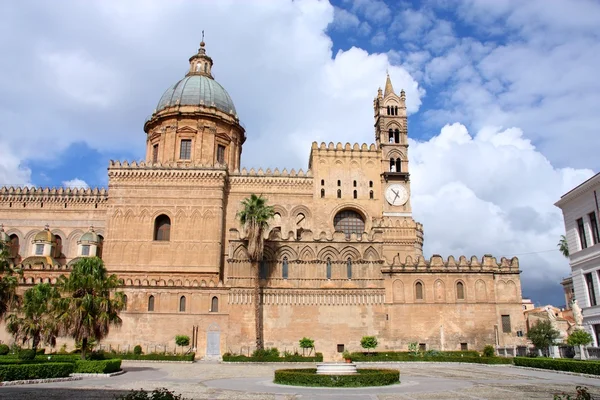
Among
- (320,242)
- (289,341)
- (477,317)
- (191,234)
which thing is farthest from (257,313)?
(477,317)

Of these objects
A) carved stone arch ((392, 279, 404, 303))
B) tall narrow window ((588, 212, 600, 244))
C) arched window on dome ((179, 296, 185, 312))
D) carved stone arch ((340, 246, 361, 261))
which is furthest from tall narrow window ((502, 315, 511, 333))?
arched window on dome ((179, 296, 185, 312))

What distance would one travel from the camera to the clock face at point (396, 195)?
Answer: 155ft

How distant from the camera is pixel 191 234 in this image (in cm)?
4384

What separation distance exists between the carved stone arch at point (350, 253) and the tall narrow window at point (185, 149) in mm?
18559

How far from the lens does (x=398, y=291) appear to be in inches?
1554

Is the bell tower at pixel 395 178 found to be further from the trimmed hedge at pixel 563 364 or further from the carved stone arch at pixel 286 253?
the trimmed hedge at pixel 563 364

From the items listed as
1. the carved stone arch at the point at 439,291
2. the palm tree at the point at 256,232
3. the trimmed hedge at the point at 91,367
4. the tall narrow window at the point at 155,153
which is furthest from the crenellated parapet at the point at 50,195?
the carved stone arch at the point at 439,291

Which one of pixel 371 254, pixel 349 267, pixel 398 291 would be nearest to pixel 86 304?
pixel 349 267

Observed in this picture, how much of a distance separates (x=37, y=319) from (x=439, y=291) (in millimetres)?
27901

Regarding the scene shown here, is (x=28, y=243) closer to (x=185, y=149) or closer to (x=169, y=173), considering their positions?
(x=169, y=173)

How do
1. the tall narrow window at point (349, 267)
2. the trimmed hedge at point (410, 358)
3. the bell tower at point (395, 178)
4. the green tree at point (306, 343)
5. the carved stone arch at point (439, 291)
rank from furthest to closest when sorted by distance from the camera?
the bell tower at point (395, 178) < the tall narrow window at point (349, 267) < the carved stone arch at point (439, 291) < the green tree at point (306, 343) < the trimmed hedge at point (410, 358)

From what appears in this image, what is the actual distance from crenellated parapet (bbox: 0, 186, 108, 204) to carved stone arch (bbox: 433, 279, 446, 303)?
32.2 m

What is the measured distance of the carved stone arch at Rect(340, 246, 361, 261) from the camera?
133ft

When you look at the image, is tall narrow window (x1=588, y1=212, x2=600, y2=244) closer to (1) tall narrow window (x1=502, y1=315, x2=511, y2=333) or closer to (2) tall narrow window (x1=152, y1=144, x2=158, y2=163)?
(1) tall narrow window (x1=502, y1=315, x2=511, y2=333)
